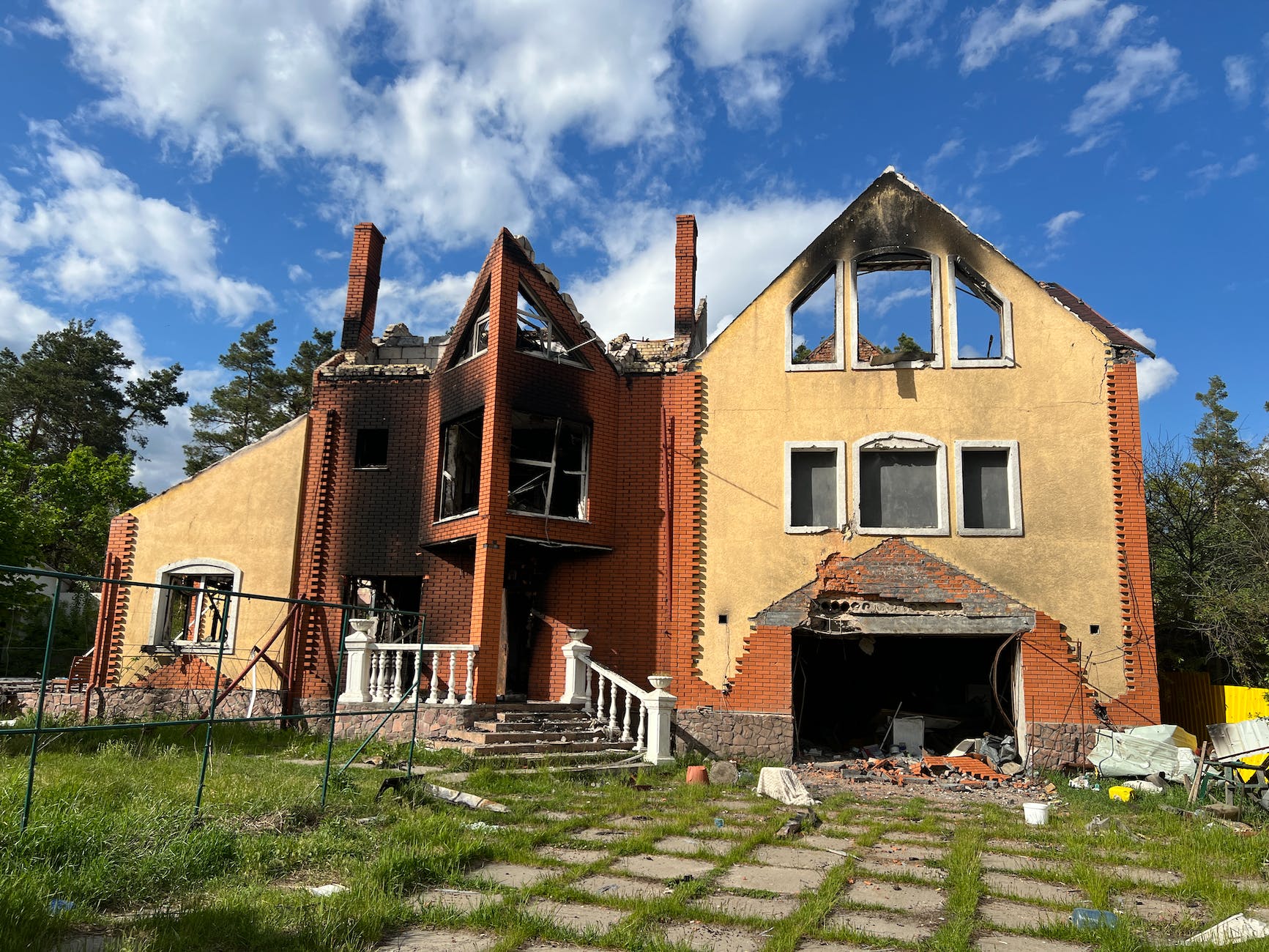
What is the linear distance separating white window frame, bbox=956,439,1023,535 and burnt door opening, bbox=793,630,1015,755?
3.21m

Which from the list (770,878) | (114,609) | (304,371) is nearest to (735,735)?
(770,878)

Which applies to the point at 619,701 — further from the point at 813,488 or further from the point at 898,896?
the point at 898,896

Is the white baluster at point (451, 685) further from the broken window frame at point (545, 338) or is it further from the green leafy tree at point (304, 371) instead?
the green leafy tree at point (304, 371)

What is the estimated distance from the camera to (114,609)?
16.3 m

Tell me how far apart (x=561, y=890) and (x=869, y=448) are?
10897 millimetres

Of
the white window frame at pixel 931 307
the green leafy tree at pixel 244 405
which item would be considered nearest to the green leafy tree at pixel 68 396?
the green leafy tree at pixel 244 405

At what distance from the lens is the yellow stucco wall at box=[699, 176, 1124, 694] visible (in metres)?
14.3

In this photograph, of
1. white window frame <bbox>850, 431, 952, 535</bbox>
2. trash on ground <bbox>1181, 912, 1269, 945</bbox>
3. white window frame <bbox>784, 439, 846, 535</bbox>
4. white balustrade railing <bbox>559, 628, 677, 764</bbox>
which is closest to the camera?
trash on ground <bbox>1181, 912, 1269, 945</bbox>

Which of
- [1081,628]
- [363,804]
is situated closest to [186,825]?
[363,804]

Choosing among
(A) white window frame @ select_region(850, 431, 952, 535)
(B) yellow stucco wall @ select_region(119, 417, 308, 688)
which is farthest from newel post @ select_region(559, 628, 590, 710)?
(B) yellow stucco wall @ select_region(119, 417, 308, 688)

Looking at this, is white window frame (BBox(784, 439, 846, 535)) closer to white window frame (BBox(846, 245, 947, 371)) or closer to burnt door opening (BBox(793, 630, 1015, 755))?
white window frame (BBox(846, 245, 947, 371))

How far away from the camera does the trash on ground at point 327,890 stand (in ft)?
17.1

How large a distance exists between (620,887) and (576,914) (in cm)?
77

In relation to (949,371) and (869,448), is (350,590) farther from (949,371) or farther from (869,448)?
(949,371)
